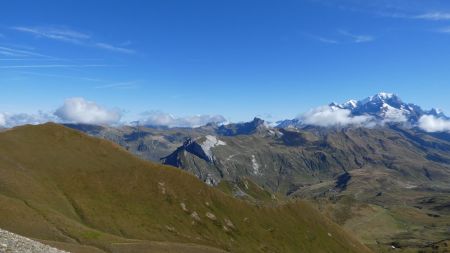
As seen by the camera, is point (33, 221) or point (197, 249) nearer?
point (33, 221)

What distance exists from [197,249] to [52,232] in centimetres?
4549

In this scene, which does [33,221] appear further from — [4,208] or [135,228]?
[135,228]

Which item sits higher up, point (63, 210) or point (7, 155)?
point (7, 155)

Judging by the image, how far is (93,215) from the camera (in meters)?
176

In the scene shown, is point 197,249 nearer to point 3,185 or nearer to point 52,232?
point 52,232

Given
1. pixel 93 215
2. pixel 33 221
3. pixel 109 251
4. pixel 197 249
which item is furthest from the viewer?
pixel 93 215

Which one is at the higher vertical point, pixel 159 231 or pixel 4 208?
pixel 4 208

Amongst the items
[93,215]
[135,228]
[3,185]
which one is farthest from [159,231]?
[3,185]

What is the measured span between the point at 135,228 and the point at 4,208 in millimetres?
61699

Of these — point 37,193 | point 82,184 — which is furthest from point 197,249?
point 82,184

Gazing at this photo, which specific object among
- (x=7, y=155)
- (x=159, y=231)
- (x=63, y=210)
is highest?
(x=7, y=155)

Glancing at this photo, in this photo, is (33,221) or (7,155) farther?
(7,155)

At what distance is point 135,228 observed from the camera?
179 m

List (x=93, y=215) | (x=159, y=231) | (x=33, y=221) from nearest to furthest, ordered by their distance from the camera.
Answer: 1. (x=33, y=221)
2. (x=93, y=215)
3. (x=159, y=231)
